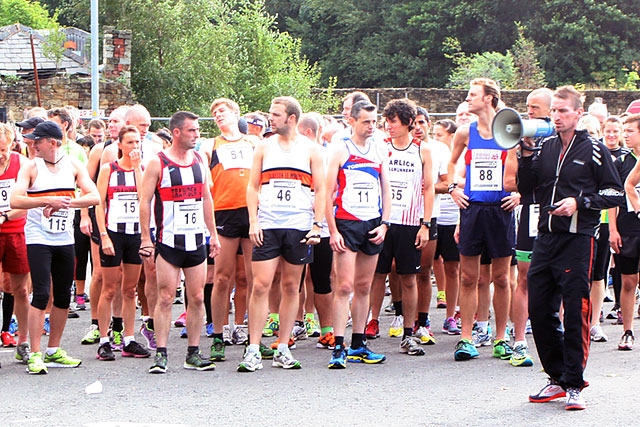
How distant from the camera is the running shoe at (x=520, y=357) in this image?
9.33m

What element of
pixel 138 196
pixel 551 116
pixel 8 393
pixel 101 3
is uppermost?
pixel 101 3

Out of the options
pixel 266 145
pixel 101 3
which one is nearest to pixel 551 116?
pixel 266 145

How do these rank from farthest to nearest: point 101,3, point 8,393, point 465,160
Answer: point 101,3
point 465,160
point 8,393

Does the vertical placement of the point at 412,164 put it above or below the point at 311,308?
above

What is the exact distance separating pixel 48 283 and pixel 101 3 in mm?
25281

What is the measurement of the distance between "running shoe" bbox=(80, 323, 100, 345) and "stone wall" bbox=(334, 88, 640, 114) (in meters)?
21.6

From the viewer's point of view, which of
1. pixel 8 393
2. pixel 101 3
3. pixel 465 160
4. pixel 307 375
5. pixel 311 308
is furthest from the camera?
pixel 101 3

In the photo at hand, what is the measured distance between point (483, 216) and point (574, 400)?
2429 mm

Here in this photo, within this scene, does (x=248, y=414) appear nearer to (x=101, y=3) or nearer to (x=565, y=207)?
(x=565, y=207)

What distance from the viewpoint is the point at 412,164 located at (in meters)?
10.3

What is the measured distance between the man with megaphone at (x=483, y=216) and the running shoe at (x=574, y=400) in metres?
2.04

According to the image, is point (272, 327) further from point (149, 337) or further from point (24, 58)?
point (24, 58)

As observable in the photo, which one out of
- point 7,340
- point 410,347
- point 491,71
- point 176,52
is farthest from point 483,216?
point 491,71

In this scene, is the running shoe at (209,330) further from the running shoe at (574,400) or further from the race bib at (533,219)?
the running shoe at (574,400)
